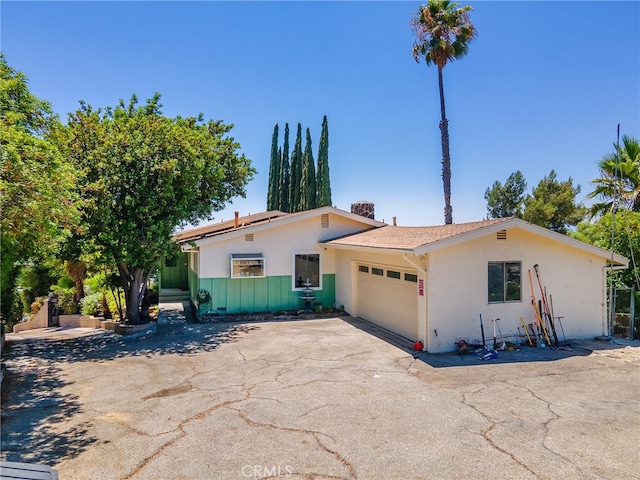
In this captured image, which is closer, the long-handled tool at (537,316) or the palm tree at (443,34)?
the long-handled tool at (537,316)

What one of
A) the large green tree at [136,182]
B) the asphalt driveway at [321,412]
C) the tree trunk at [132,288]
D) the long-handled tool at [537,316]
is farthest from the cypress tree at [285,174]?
the long-handled tool at [537,316]

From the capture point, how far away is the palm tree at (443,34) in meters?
19.6

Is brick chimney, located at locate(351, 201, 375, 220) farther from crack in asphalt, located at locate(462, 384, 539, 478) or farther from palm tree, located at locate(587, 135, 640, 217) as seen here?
crack in asphalt, located at locate(462, 384, 539, 478)

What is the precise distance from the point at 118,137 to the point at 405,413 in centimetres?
1046

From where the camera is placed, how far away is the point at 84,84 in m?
12.3

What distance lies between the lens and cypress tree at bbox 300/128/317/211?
32625 millimetres

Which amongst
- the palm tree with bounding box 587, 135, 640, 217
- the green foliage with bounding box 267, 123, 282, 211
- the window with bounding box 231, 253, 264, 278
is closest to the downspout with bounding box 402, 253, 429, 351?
the window with bounding box 231, 253, 264, 278

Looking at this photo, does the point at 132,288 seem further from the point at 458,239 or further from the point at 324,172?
the point at 324,172

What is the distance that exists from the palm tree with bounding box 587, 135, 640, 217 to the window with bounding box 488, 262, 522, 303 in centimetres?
1030

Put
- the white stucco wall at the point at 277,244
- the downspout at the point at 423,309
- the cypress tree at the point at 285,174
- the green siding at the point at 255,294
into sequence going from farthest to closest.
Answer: the cypress tree at the point at 285,174 → the green siding at the point at 255,294 → the white stucco wall at the point at 277,244 → the downspout at the point at 423,309

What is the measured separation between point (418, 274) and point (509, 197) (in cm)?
2244

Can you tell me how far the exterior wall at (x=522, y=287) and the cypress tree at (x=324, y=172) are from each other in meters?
23.0

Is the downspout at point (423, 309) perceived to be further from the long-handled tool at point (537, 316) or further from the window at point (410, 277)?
the long-handled tool at point (537, 316)

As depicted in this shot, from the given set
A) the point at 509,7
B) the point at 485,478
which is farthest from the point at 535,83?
the point at 485,478
